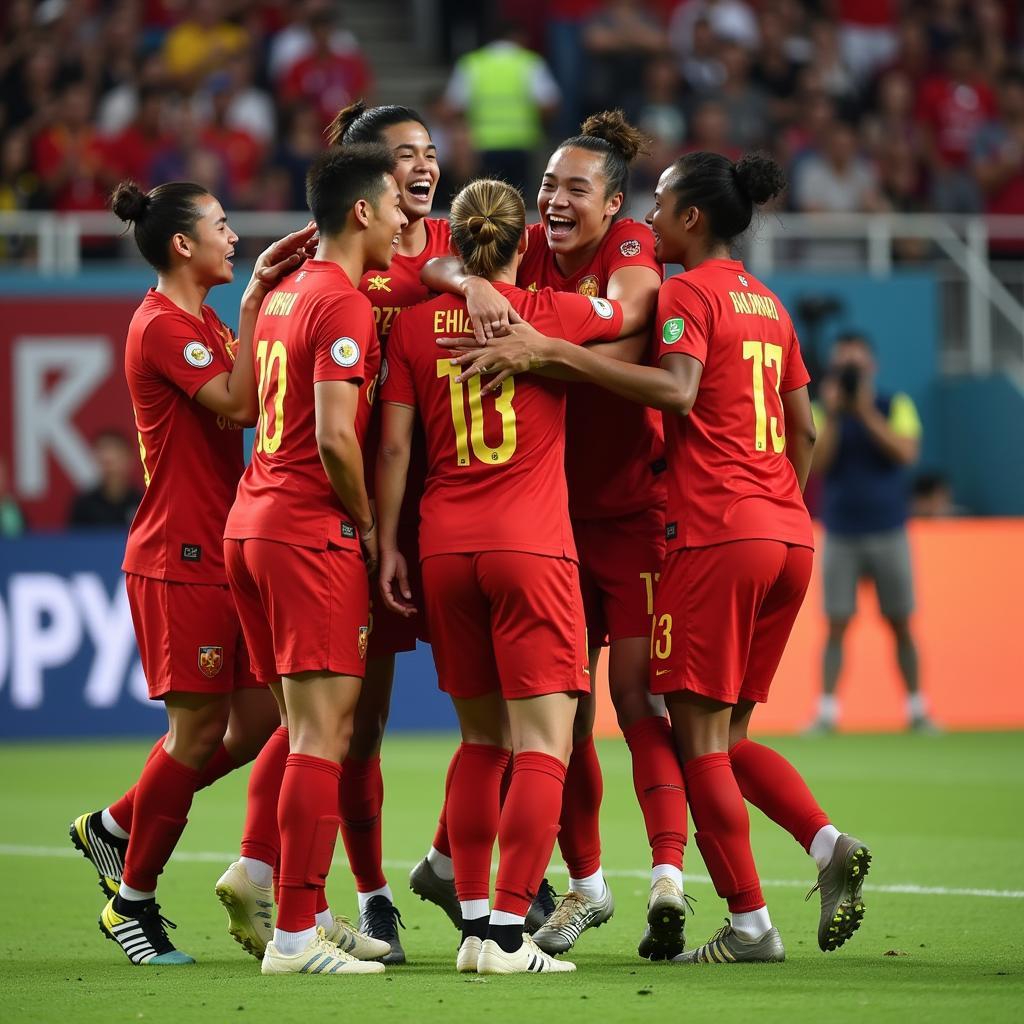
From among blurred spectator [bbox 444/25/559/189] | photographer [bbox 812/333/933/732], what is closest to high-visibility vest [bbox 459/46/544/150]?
blurred spectator [bbox 444/25/559/189]

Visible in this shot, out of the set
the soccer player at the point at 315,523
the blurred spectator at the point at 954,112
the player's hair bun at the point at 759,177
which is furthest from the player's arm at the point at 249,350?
the blurred spectator at the point at 954,112

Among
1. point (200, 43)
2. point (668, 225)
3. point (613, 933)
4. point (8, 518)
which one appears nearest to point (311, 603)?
point (668, 225)

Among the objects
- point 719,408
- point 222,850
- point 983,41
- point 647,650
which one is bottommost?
point 222,850

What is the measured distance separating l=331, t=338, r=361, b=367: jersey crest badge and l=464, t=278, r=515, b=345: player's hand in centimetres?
36

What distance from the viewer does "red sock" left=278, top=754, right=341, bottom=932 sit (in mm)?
5160

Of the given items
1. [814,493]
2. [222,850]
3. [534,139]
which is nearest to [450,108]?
[534,139]

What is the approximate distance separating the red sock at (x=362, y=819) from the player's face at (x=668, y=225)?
1.82m

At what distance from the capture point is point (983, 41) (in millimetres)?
19047

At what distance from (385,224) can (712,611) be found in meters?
1.45

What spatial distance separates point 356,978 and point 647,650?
1.35 metres

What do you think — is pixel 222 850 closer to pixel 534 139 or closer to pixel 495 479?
pixel 495 479

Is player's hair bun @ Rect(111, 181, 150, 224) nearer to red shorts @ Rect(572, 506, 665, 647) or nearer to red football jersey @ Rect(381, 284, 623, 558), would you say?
red football jersey @ Rect(381, 284, 623, 558)

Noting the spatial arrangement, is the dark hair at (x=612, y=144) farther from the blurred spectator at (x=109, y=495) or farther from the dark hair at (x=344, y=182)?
the blurred spectator at (x=109, y=495)

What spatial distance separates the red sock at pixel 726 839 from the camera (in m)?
5.45
